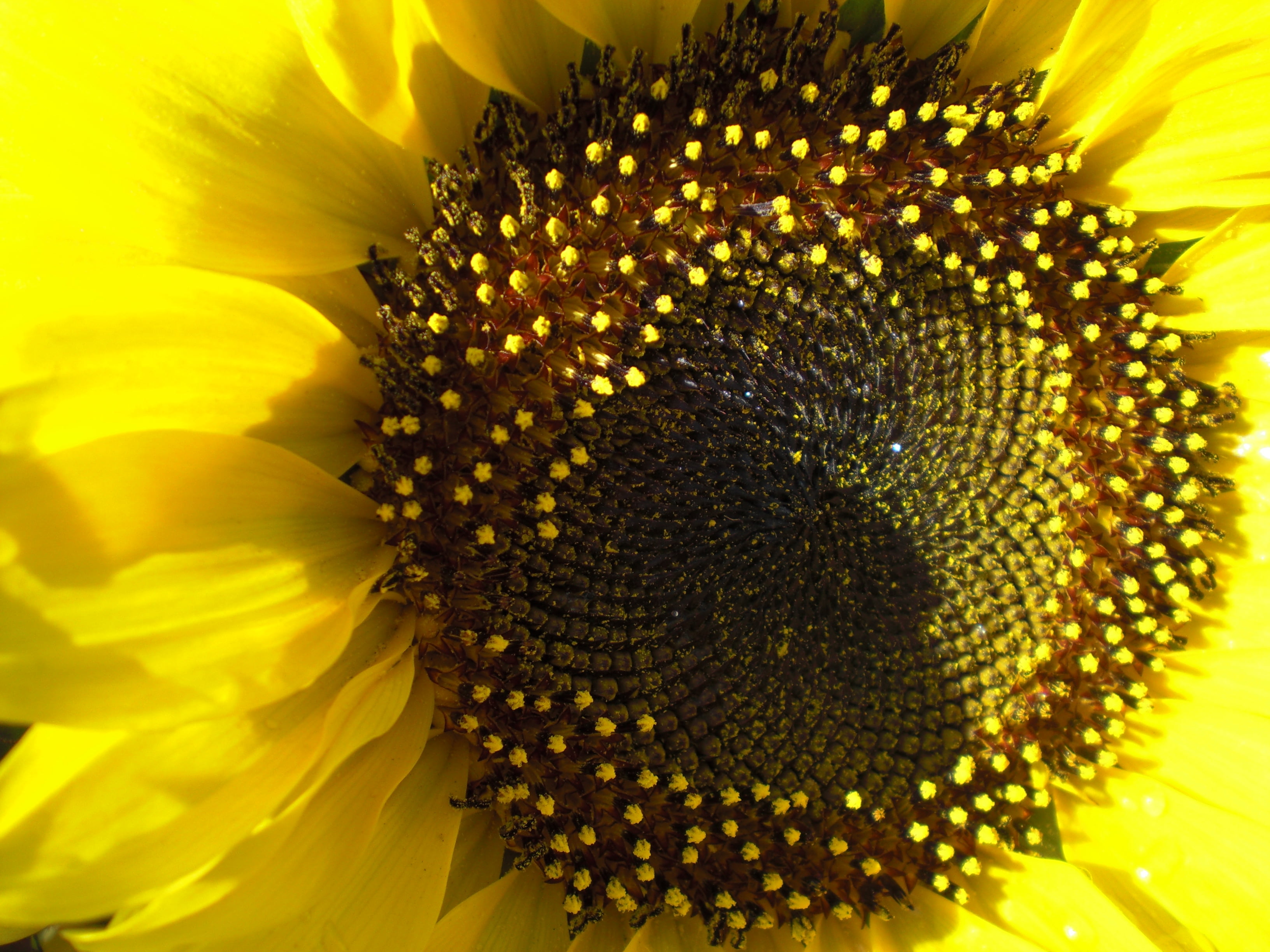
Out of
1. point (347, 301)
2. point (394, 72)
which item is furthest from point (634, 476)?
point (394, 72)

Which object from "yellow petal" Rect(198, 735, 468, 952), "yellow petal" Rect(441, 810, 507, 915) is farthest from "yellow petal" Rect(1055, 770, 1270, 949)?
"yellow petal" Rect(198, 735, 468, 952)

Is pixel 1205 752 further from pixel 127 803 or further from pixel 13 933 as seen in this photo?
pixel 13 933

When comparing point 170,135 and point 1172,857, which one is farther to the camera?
point 1172,857

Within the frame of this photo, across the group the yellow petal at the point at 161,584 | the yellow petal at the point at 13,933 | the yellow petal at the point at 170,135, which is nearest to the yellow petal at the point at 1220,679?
the yellow petal at the point at 161,584

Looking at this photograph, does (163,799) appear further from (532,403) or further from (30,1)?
(30,1)

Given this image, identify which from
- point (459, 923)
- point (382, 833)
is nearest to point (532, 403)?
point (382, 833)

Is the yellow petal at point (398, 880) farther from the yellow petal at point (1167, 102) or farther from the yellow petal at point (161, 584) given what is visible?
the yellow petal at point (1167, 102)
